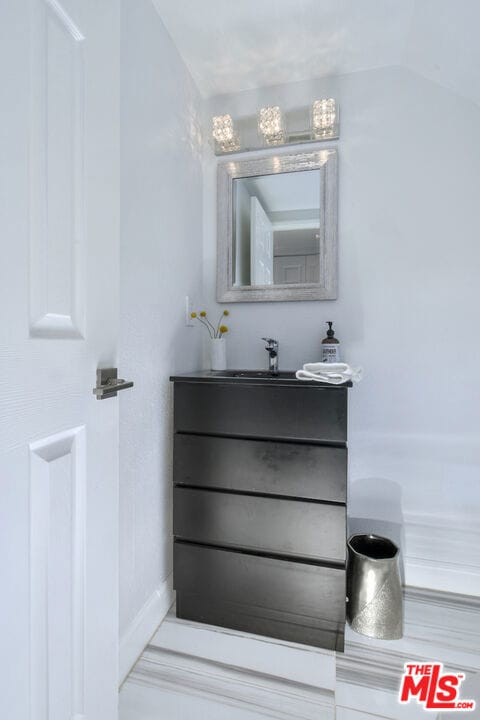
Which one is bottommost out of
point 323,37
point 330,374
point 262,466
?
point 262,466

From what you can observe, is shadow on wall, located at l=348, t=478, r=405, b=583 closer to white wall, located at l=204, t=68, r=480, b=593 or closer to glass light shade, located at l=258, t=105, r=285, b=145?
white wall, located at l=204, t=68, r=480, b=593

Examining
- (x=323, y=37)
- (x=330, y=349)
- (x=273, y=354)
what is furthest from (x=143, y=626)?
(x=323, y=37)

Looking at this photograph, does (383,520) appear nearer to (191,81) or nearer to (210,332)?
(210,332)

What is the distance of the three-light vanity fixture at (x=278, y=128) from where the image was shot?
1.78 meters

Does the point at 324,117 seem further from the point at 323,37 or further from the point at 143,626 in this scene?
the point at 143,626

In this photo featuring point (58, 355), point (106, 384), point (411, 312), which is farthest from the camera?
point (411, 312)

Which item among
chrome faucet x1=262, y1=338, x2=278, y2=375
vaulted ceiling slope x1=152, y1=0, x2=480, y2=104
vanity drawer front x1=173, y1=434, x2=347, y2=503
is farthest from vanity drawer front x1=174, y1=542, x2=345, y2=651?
vaulted ceiling slope x1=152, y1=0, x2=480, y2=104

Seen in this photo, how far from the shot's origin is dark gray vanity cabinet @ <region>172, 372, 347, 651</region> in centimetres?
135

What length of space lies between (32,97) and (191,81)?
4.99 feet

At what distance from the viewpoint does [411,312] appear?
5.70ft

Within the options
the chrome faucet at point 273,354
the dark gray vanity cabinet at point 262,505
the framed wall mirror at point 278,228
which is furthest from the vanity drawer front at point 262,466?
the framed wall mirror at point 278,228

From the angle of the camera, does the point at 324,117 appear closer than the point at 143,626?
No

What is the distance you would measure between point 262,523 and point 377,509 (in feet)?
2.28

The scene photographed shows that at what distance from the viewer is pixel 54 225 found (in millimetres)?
652
